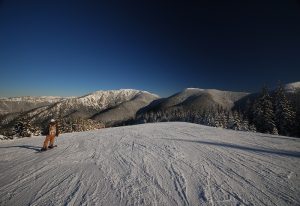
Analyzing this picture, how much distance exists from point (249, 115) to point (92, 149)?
53800mm

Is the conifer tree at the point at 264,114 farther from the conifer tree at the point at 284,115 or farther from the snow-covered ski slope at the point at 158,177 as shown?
the snow-covered ski slope at the point at 158,177

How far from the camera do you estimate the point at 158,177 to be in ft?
20.9

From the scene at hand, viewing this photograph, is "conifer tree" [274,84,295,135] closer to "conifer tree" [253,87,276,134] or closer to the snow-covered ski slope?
"conifer tree" [253,87,276,134]

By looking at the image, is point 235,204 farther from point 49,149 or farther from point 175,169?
point 49,149

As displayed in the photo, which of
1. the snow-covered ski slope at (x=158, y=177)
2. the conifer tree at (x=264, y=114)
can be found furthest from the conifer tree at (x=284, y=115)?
the snow-covered ski slope at (x=158, y=177)

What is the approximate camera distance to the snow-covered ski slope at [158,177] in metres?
5.05

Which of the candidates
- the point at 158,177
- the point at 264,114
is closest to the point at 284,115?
the point at 264,114

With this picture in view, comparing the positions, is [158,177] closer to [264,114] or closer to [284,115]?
[264,114]

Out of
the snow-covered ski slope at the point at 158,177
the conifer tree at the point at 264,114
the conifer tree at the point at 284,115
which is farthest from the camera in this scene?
the conifer tree at the point at 264,114

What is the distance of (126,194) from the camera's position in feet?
17.3

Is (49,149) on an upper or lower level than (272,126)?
upper

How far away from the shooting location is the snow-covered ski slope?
16.6 ft

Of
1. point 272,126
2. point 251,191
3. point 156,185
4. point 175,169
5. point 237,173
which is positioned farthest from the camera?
point 272,126

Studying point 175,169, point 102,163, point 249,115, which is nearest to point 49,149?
point 102,163
